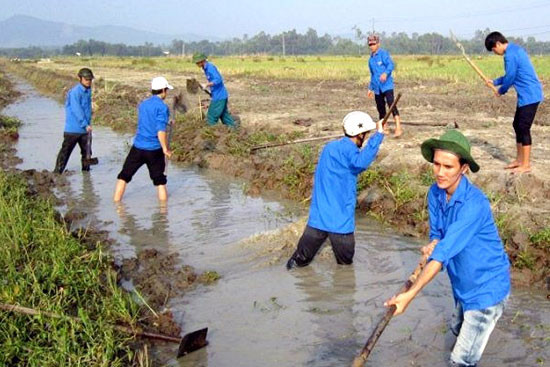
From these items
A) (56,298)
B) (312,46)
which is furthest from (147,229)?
(312,46)

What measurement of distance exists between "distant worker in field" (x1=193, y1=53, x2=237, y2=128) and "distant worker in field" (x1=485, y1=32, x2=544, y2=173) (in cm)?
590

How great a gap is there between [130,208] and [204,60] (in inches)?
170

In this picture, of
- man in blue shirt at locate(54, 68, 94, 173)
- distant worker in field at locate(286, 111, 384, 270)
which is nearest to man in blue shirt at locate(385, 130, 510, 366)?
distant worker in field at locate(286, 111, 384, 270)

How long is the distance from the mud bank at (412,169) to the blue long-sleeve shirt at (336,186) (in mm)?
1686

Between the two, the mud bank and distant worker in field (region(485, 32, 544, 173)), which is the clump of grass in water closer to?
the mud bank

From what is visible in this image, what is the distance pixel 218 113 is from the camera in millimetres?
12680

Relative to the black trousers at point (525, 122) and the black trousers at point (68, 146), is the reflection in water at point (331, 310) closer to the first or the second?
the black trousers at point (525, 122)

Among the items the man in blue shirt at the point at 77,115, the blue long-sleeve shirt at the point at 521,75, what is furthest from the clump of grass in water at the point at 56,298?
the blue long-sleeve shirt at the point at 521,75

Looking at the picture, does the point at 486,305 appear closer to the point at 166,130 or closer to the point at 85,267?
the point at 85,267

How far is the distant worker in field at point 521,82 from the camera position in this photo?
7.29 m

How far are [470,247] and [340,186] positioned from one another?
228cm

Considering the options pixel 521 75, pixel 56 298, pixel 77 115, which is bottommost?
pixel 56 298

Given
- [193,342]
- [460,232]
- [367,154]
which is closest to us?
[460,232]

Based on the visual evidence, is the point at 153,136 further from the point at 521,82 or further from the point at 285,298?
the point at 521,82
